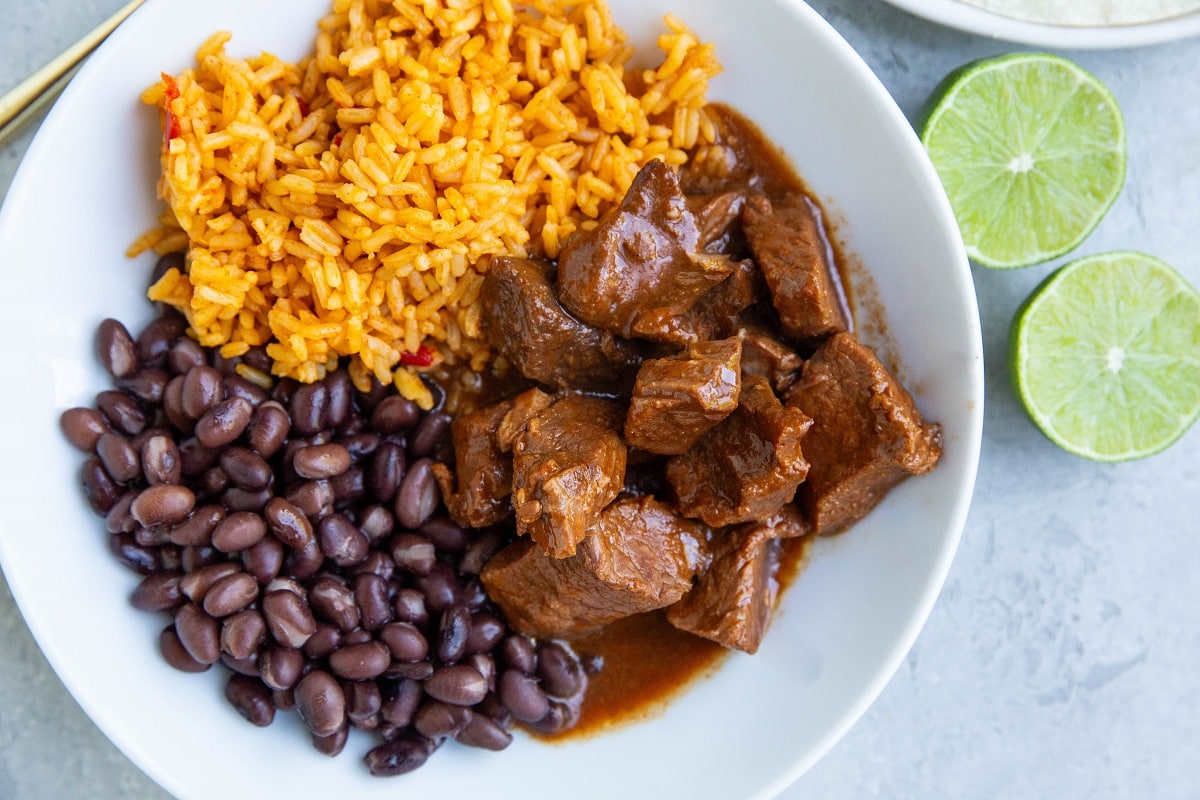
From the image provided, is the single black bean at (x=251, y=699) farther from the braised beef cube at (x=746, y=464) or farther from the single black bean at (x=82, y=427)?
the braised beef cube at (x=746, y=464)

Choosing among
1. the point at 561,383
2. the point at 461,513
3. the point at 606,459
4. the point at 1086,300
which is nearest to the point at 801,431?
the point at 606,459

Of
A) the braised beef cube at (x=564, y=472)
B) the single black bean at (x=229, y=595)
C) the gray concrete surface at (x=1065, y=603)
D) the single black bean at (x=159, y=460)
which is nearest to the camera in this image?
the braised beef cube at (x=564, y=472)

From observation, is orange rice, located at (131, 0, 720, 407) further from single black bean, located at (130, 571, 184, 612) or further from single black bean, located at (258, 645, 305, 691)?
single black bean, located at (258, 645, 305, 691)

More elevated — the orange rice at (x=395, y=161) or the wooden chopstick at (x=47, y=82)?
the wooden chopstick at (x=47, y=82)

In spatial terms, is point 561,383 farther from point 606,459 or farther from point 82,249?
point 82,249

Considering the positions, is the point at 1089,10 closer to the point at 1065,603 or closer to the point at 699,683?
the point at 1065,603

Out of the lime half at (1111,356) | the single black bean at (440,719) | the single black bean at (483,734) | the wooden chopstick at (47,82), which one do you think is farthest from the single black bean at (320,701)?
the lime half at (1111,356)
